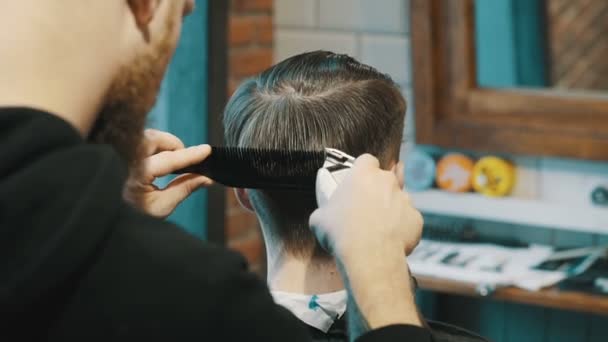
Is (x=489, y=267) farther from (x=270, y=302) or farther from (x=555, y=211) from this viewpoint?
(x=270, y=302)

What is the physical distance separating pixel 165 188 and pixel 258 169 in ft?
0.53

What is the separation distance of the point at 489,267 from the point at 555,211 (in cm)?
33

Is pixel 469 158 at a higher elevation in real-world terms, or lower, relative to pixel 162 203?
lower

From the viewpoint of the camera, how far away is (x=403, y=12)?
11.2 feet

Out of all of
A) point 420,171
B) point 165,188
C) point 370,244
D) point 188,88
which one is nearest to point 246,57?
point 188,88

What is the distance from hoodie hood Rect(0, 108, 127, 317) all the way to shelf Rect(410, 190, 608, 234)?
2.44 m

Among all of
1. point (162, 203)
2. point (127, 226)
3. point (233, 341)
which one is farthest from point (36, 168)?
point (162, 203)

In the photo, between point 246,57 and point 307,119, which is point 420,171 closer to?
point 246,57

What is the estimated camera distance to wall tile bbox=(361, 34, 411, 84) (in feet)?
11.2

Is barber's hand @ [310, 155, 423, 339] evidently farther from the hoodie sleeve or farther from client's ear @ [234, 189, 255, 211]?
client's ear @ [234, 189, 255, 211]

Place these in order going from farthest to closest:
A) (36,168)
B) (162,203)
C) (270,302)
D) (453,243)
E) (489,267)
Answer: (453,243) < (489,267) < (162,203) < (270,302) < (36,168)

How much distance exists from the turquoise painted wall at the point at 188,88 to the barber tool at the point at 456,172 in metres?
0.83

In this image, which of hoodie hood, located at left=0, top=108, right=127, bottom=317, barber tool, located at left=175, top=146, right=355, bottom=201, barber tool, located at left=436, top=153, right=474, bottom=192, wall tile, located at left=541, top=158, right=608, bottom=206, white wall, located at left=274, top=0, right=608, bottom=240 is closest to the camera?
hoodie hood, located at left=0, top=108, right=127, bottom=317

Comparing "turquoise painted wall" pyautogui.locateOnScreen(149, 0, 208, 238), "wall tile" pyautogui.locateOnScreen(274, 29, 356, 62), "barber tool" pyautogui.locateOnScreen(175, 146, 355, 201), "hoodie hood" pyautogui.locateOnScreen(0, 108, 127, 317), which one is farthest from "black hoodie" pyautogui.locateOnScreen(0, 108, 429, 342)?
"wall tile" pyautogui.locateOnScreen(274, 29, 356, 62)
